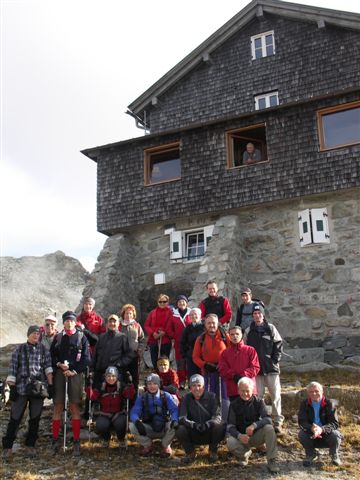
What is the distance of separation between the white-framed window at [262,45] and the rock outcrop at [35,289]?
1900cm

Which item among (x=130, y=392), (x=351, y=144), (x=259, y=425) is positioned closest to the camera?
(x=259, y=425)

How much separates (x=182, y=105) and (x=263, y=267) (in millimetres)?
6860

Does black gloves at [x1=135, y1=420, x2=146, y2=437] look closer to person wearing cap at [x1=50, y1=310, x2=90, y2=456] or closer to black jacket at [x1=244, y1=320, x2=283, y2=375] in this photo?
person wearing cap at [x1=50, y1=310, x2=90, y2=456]

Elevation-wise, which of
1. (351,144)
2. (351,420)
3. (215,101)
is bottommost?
(351,420)

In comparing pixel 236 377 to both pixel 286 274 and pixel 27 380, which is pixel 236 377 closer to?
pixel 27 380

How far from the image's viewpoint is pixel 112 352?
26.9ft

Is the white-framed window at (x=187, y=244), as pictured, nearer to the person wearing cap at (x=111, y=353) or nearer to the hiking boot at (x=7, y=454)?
the person wearing cap at (x=111, y=353)

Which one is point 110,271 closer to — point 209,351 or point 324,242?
point 324,242

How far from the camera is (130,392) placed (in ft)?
25.9

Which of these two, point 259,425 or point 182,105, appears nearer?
point 259,425

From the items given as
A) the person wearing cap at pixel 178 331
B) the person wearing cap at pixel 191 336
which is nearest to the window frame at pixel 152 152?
the person wearing cap at pixel 178 331

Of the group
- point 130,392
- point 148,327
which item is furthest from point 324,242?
point 130,392

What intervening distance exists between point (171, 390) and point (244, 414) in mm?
1321

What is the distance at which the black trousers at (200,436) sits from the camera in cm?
709
